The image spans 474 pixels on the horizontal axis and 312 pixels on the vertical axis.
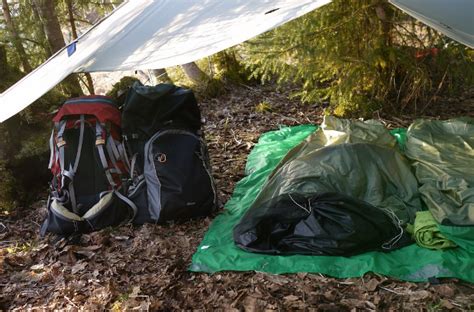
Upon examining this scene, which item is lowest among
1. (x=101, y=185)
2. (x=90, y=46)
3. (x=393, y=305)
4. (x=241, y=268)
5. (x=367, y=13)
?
(x=393, y=305)

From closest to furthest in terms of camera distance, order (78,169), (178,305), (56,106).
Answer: (178,305)
(78,169)
(56,106)

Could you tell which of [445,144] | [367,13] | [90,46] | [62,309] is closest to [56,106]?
[90,46]

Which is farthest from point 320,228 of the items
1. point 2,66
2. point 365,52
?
point 2,66

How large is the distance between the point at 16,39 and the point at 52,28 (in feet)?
1.32

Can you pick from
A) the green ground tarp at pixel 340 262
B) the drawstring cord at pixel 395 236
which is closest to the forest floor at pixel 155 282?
the green ground tarp at pixel 340 262

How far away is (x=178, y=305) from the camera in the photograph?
2.02 m

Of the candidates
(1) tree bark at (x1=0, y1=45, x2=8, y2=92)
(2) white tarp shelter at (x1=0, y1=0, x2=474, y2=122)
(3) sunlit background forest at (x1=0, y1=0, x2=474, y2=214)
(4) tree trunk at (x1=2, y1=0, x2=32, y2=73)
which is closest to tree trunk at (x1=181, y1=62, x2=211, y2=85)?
(3) sunlit background forest at (x1=0, y1=0, x2=474, y2=214)

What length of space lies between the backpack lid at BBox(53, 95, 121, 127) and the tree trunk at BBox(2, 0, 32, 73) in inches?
71.5

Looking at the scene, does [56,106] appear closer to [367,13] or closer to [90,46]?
[90,46]

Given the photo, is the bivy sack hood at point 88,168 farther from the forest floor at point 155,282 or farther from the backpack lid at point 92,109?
the forest floor at point 155,282

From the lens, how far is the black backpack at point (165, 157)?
2688 mm

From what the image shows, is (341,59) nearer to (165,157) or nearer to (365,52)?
(365,52)

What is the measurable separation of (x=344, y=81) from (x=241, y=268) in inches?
101

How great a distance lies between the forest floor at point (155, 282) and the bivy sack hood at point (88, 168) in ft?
0.43
